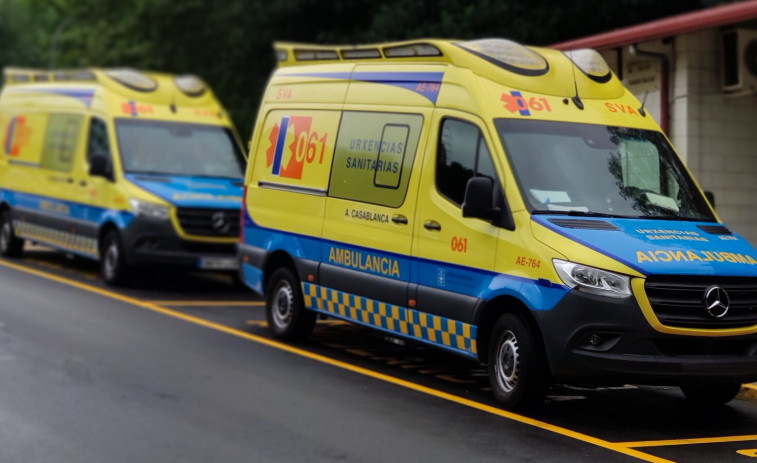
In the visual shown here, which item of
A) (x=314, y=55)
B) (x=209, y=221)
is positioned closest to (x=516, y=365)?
(x=314, y=55)

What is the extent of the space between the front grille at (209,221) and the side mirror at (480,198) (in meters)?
7.60

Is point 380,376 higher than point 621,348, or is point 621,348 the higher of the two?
point 621,348

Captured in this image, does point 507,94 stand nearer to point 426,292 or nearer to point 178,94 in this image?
point 426,292

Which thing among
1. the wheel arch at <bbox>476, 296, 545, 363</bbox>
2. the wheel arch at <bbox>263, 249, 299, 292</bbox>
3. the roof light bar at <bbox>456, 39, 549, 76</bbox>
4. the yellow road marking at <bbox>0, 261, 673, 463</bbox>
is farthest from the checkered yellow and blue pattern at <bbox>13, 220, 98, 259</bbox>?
the wheel arch at <bbox>476, 296, 545, 363</bbox>

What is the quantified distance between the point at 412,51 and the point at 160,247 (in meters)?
6.47

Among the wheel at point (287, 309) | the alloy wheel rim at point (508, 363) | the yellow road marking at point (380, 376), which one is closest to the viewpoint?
the yellow road marking at point (380, 376)

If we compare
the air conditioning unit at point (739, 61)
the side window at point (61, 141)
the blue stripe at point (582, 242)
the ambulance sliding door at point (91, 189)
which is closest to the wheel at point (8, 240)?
the side window at point (61, 141)

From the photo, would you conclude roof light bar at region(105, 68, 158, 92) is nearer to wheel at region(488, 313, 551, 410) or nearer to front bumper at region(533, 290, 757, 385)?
wheel at region(488, 313, 551, 410)

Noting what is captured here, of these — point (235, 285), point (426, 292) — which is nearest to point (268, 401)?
point (426, 292)

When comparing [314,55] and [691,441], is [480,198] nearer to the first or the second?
[691,441]

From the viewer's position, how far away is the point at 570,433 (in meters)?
8.44

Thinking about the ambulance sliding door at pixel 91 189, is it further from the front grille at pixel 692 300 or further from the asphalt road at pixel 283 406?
the front grille at pixel 692 300

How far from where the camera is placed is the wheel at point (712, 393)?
943 cm

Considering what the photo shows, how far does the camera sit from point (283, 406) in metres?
9.06
